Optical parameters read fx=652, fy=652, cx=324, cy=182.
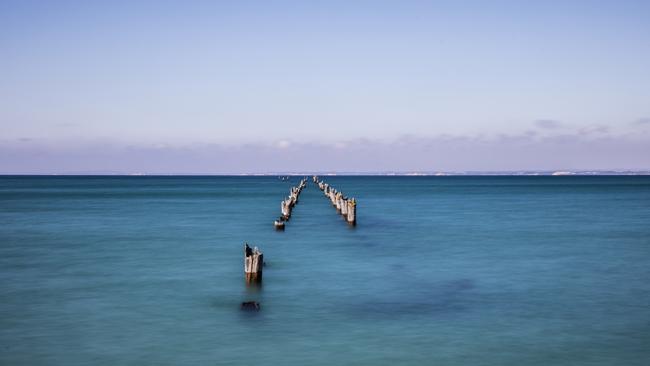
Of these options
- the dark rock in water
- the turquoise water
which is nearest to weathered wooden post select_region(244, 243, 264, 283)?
the turquoise water

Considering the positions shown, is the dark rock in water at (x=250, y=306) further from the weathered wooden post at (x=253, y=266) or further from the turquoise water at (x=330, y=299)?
the weathered wooden post at (x=253, y=266)

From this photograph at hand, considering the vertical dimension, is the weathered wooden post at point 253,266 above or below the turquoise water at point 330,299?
above

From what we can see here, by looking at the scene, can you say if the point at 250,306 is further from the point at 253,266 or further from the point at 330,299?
the point at 253,266

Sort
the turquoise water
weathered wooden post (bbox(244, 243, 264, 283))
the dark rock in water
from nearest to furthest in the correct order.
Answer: the turquoise water, the dark rock in water, weathered wooden post (bbox(244, 243, 264, 283))

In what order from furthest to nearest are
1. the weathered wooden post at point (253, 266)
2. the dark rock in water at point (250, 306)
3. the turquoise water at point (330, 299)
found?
the weathered wooden post at point (253, 266) < the dark rock in water at point (250, 306) < the turquoise water at point (330, 299)

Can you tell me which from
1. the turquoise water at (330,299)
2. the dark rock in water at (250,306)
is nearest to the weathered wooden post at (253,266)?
the turquoise water at (330,299)

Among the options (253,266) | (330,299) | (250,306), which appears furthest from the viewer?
(253,266)

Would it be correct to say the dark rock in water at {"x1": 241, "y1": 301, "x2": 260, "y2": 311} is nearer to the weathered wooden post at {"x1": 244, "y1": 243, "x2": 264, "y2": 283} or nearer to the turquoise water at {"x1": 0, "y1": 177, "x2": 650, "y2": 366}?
the turquoise water at {"x1": 0, "y1": 177, "x2": 650, "y2": 366}

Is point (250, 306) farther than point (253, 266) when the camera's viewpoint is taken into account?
No

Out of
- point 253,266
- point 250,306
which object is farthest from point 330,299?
point 253,266

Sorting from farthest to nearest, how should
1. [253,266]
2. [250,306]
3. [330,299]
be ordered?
[253,266], [330,299], [250,306]

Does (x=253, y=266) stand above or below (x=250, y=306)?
above

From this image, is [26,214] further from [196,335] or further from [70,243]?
[196,335]

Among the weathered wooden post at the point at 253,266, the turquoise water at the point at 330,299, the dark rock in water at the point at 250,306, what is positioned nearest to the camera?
the turquoise water at the point at 330,299
